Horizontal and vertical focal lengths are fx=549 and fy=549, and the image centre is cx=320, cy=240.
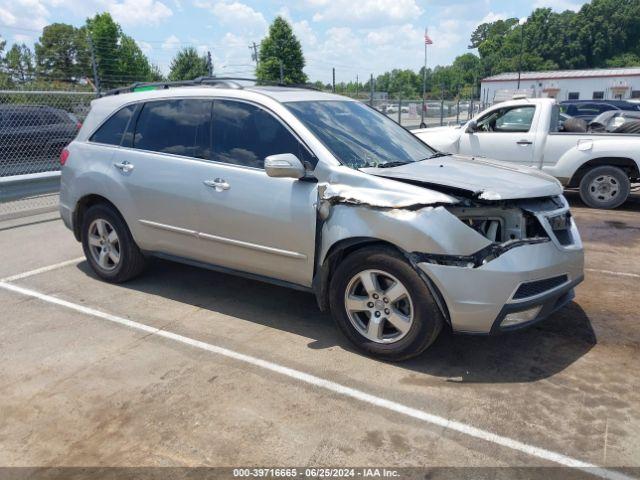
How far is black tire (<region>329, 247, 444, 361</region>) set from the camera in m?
3.50

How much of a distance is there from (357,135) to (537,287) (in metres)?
1.81

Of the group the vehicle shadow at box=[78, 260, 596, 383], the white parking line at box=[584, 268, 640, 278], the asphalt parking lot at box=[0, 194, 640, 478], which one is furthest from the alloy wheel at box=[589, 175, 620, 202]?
the vehicle shadow at box=[78, 260, 596, 383]

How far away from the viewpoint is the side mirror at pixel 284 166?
3.80 meters

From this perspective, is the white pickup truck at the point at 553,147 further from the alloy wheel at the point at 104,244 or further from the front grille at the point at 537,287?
the alloy wheel at the point at 104,244

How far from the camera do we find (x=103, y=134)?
5262 mm

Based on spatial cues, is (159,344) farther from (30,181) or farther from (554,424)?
(30,181)

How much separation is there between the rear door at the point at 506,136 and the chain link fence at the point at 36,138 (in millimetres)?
7146

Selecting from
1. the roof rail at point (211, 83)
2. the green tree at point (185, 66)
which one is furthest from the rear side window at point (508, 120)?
the green tree at point (185, 66)

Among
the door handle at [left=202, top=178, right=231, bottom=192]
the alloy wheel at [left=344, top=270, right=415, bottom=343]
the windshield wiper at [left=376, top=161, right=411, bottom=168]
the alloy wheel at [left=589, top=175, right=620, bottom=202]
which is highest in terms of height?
the windshield wiper at [left=376, top=161, right=411, bottom=168]

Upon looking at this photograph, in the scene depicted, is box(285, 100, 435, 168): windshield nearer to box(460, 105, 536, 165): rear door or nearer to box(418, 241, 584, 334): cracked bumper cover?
box(418, 241, 584, 334): cracked bumper cover

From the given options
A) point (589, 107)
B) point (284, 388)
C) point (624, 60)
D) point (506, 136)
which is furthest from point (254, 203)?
point (624, 60)

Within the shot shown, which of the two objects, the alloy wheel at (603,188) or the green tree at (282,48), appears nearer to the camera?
the alloy wheel at (603,188)

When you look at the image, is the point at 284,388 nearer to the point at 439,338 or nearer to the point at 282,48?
the point at 439,338

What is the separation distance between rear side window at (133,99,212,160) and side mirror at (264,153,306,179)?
870 mm
